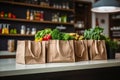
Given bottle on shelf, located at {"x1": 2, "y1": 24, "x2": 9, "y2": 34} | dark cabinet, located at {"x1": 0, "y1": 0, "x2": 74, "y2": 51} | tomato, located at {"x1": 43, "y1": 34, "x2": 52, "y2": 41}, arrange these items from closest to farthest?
tomato, located at {"x1": 43, "y1": 34, "x2": 52, "y2": 41} → bottle on shelf, located at {"x1": 2, "y1": 24, "x2": 9, "y2": 34} → dark cabinet, located at {"x1": 0, "y1": 0, "x2": 74, "y2": 51}

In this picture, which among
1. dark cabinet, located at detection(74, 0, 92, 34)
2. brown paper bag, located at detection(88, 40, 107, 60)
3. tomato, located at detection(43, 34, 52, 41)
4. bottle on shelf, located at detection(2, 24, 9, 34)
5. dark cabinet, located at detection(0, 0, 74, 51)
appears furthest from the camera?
dark cabinet, located at detection(74, 0, 92, 34)

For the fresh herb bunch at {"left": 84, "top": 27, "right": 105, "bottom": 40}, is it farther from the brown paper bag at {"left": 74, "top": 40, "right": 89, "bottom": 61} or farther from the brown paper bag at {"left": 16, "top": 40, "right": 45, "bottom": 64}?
the brown paper bag at {"left": 16, "top": 40, "right": 45, "bottom": 64}

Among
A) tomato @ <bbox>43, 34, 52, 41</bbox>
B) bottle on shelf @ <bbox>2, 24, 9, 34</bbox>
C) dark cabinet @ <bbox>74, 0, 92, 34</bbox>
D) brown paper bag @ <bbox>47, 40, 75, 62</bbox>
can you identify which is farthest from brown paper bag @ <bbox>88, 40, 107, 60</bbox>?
dark cabinet @ <bbox>74, 0, 92, 34</bbox>

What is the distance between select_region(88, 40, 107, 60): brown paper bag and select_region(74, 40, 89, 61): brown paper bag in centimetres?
6

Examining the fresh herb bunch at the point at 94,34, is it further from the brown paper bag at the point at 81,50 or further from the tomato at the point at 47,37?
the tomato at the point at 47,37

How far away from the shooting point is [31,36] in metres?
4.85

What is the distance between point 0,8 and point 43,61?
337 cm

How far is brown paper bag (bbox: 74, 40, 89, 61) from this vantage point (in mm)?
1615

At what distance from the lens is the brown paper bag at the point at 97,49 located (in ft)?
5.65

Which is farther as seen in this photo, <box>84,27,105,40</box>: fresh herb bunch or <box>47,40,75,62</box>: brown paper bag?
<box>84,27,105,40</box>: fresh herb bunch

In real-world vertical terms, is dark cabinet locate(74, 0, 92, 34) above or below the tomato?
above

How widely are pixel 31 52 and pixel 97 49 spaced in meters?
0.64

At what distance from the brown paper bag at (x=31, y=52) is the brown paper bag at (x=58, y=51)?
0.06 m

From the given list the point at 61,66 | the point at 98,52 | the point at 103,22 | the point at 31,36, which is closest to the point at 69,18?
the point at 31,36
